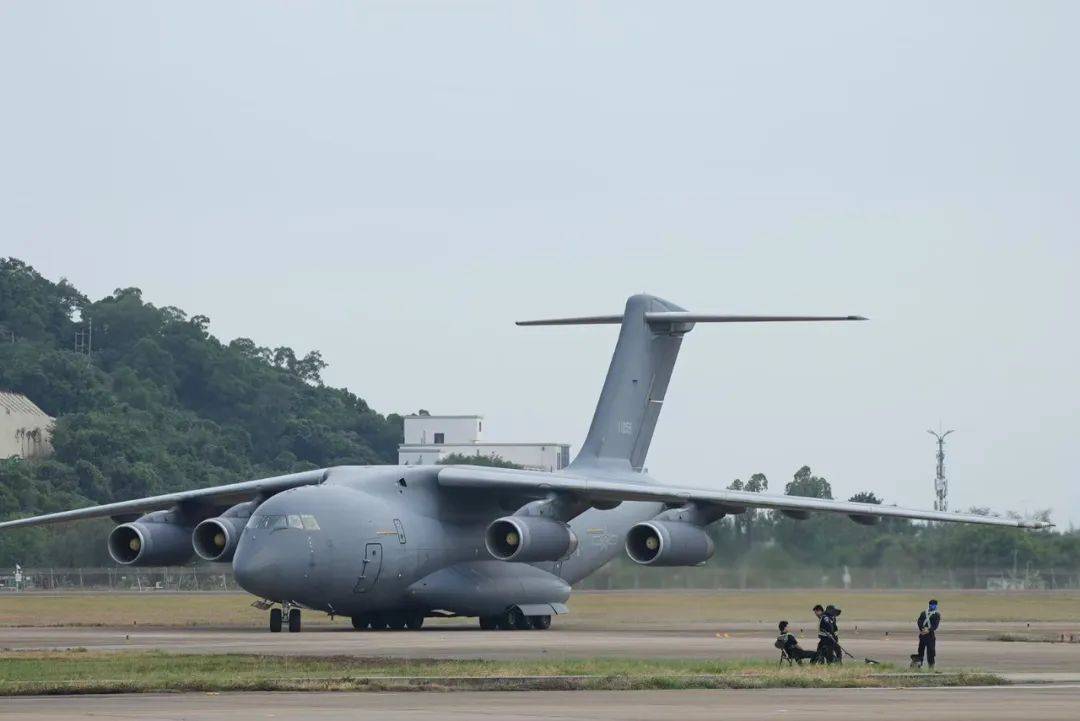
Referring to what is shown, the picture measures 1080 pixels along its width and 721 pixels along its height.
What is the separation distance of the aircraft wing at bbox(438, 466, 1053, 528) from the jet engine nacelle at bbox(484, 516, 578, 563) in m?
0.71

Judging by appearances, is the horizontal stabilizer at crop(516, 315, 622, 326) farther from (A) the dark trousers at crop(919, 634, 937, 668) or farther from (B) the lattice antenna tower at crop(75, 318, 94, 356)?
(B) the lattice antenna tower at crop(75, 318, 94, 356)

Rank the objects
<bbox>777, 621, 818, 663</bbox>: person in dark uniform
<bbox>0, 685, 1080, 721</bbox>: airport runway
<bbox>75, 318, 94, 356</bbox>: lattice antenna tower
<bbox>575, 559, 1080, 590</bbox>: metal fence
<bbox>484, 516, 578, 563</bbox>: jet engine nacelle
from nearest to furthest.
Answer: <bbox>0, 685, 1080, 721</bbox>: airport runway → <bbox>777, 621, 818, 663</bbox>: person in dark uniform → <bbox>484, 516, 578, 563</bbox>: jet engine nacelle → <bbox>575, 559, 1080, 590</bbox>: metal fence → <bbox>75, 318, 94, 356</bbox>: lattice antenna tower

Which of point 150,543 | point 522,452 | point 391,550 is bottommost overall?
point 391,550

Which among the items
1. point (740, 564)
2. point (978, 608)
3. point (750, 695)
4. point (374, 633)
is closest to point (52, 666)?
point (750, 695)

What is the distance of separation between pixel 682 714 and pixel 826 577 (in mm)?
24992

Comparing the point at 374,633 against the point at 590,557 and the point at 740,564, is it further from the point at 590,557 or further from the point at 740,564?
the point at 740,564

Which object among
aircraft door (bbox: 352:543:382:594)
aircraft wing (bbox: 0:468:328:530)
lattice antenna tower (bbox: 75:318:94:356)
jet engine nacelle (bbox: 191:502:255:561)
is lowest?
aircraft door (bbox: 352:543:382:594)

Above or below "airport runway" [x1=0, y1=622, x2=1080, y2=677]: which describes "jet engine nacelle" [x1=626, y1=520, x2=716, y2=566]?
above

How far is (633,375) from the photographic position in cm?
3878

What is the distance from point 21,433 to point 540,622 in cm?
5519

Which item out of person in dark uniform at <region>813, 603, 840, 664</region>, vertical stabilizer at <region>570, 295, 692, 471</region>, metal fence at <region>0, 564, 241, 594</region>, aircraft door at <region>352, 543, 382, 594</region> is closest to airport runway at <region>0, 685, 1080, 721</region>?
person in dark uniform at <region>813, 603, 840, 664</region>

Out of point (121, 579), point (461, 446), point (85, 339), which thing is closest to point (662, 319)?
point (121, 579)

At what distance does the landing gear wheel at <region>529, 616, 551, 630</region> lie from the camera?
35750mm

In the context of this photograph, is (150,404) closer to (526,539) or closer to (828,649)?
(526,539)
